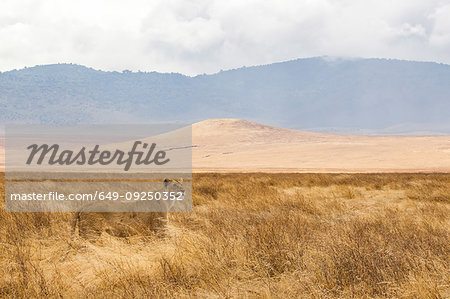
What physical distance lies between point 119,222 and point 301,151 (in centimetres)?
7643

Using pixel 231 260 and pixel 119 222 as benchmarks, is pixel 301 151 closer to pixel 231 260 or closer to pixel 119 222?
pixel 119 222

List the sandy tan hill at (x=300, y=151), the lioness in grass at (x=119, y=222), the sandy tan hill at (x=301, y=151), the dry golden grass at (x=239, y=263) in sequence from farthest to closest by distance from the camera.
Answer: the sandy tan hill at (x=301, y=151) → the sandy tan hill at (x=300, y=151) → the lioness in grass at (x=119, y=222) → the dry golden grass at (x=239, y=263)

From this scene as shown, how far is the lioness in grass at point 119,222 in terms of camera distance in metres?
6.73

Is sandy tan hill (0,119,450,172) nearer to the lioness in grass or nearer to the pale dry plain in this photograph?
the pale dry plain

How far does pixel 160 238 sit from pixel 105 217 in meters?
0.98

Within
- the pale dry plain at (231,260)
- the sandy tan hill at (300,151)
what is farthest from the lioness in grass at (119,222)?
the sandy tan hill at (300,151)

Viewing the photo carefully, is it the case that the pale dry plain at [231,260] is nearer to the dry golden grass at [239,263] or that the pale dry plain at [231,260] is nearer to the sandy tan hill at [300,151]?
the dry golden grass at [239,263]

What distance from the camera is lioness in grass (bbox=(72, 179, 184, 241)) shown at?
6727mm

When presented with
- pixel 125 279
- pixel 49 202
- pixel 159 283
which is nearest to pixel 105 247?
pixel 125 279

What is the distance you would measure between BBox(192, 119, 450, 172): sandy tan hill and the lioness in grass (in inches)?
1755

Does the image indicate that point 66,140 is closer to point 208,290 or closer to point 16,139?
point 16,139

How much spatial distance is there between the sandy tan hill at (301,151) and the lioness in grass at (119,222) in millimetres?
44584

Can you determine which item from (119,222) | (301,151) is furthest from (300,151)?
(119,222)

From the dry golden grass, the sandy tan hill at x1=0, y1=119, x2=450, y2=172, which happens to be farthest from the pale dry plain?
the sandy tan hill at x1=0, y1=119, x2=450, y2=172
